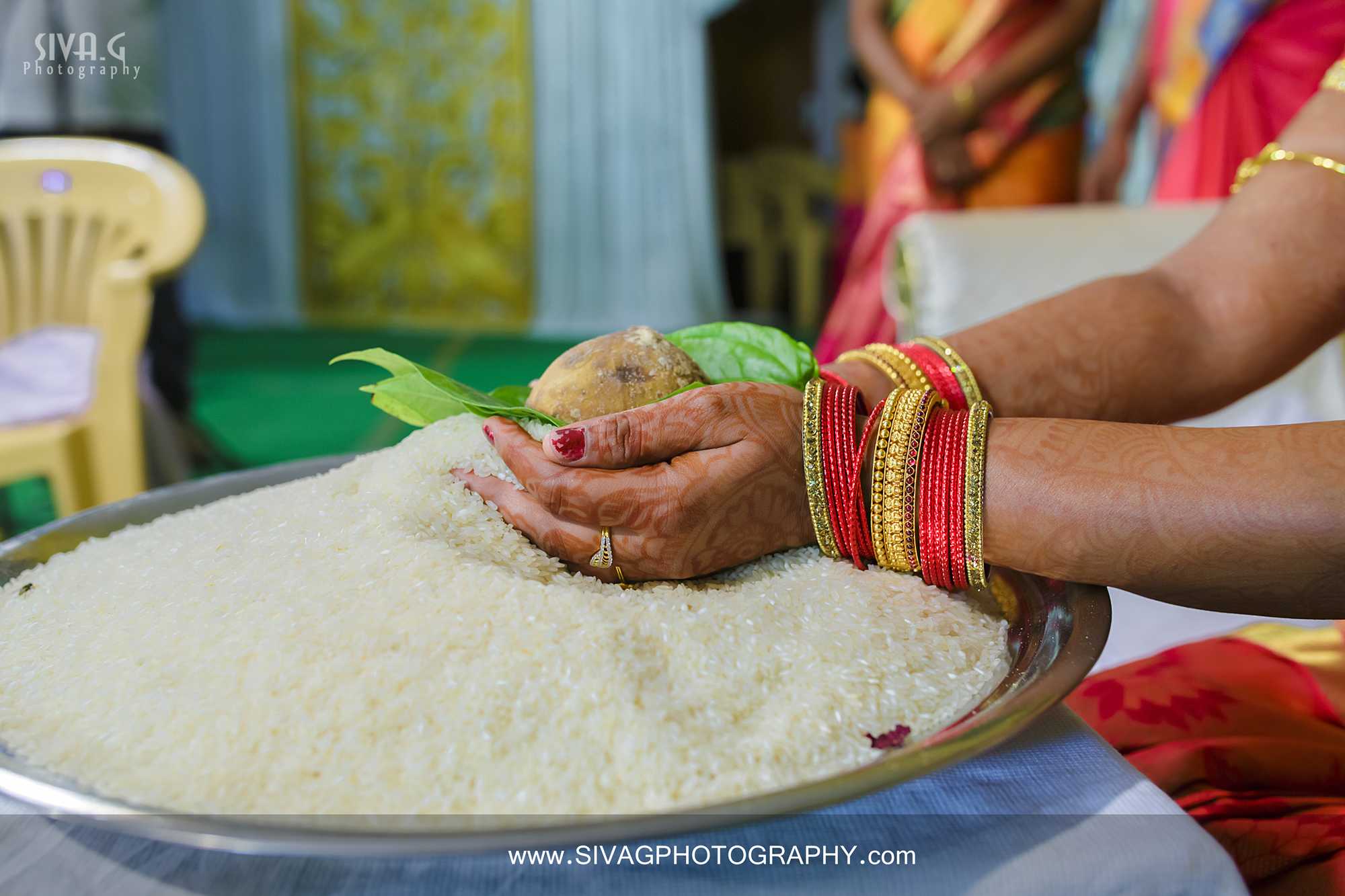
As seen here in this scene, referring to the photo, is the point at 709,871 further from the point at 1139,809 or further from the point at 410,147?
the point at 410,147

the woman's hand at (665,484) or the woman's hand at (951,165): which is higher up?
the woman's hand at (951,165)

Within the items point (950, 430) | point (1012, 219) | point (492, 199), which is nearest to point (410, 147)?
point (492, 199)

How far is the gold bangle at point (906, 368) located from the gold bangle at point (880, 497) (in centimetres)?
12

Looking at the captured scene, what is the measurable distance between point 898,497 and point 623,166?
3.80 metres

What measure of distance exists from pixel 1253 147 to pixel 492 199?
3119mm

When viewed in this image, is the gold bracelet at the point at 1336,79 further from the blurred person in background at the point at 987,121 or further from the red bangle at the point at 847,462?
the blurred person in background at the point at 987,121

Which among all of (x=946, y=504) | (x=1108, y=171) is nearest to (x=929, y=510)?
(x=946, y=504)

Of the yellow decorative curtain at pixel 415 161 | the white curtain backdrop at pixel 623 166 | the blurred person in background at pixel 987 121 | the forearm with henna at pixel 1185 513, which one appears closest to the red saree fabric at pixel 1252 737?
the forearm with henna at pixel 1185 513

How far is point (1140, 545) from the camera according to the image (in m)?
0.45

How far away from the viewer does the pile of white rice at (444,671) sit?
348 millimetres

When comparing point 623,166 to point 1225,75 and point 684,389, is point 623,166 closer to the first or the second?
point 1225,75

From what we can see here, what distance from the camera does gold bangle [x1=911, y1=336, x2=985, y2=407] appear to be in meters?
0.61

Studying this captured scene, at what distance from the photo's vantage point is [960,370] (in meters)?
0.62

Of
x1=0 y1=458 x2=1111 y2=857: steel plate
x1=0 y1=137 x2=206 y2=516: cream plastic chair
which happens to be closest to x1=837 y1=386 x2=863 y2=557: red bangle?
x1=0 y1=458 x2=1111 y2=857: steel plate
